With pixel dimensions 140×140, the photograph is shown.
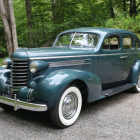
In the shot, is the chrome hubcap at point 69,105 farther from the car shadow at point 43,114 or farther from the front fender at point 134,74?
the front fender at point 134,74

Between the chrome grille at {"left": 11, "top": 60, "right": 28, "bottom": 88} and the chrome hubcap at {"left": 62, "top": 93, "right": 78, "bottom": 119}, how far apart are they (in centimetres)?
78

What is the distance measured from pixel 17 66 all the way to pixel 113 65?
2.40m

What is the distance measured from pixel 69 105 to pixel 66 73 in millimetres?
592

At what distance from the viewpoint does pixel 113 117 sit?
10.9 ft

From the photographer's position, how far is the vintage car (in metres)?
2.70

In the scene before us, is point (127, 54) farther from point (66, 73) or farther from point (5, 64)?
point (5, 64)

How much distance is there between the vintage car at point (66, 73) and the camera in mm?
2695

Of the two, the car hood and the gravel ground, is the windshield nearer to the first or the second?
the car hood

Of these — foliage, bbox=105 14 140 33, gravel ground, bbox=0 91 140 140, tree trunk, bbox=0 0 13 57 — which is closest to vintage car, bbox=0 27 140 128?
gravel ground, bbox=0 91 140 140

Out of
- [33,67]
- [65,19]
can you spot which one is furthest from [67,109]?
[65,19]

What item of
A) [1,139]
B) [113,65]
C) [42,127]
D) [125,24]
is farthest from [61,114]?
[125,24]

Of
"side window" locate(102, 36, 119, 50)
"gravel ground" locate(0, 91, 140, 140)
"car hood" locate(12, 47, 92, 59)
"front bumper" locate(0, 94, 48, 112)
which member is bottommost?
"gravel ground" locate(0, 91, 140, 140)

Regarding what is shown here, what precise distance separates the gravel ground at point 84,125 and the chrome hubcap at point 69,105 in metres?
0.21

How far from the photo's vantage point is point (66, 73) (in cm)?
287
